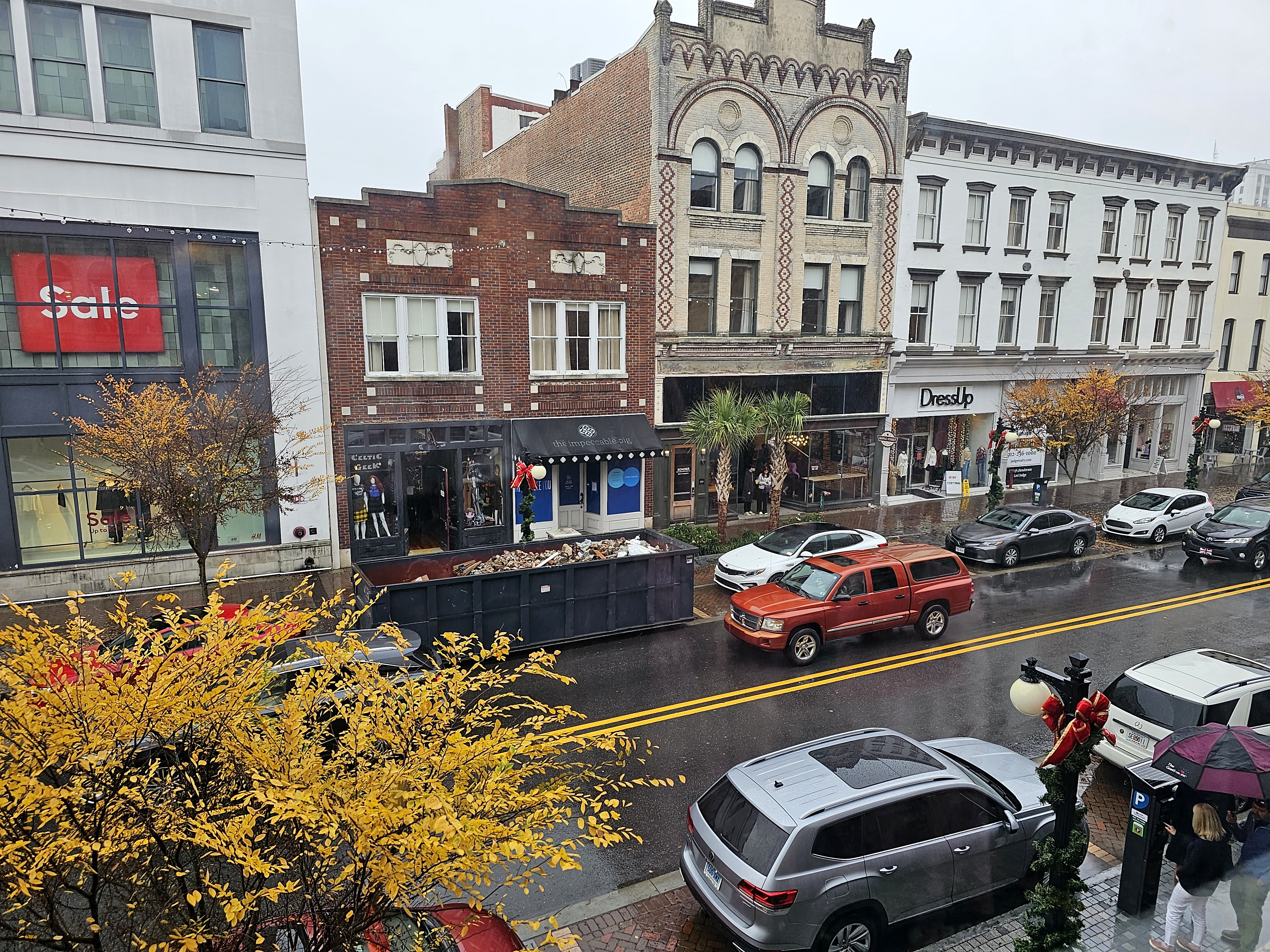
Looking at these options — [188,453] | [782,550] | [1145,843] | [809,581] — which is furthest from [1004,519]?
[188,453]

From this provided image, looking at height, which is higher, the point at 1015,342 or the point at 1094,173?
the point at 1094,173

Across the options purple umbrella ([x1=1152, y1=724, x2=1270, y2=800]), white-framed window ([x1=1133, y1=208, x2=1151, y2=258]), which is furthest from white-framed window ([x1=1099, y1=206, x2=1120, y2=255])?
purple umbrella ([x1=1152, y1=724, x2=1270, y2=800])

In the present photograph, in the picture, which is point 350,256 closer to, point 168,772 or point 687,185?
point 687,185

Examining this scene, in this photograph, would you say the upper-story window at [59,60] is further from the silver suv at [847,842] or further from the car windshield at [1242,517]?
the car windshield at [1242,517]

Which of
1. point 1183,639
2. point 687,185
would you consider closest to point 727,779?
point 1183,639

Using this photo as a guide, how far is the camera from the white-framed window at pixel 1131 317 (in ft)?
107

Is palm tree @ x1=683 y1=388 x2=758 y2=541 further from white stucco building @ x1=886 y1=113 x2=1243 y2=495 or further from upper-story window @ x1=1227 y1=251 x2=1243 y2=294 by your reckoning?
upper-story window @ x1=1227 y1=251 x2=1243 y2=294

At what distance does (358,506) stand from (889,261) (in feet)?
60.6

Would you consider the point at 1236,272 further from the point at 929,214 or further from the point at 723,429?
the point at 723,429

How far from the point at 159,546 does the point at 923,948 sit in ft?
57.2

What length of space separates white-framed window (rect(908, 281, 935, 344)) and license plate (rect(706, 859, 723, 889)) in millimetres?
23319

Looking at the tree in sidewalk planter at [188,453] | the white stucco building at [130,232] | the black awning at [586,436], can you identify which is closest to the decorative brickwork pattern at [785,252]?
the black awning at [586,436]

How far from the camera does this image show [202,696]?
4840 millimetres

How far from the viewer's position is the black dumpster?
525 inches
